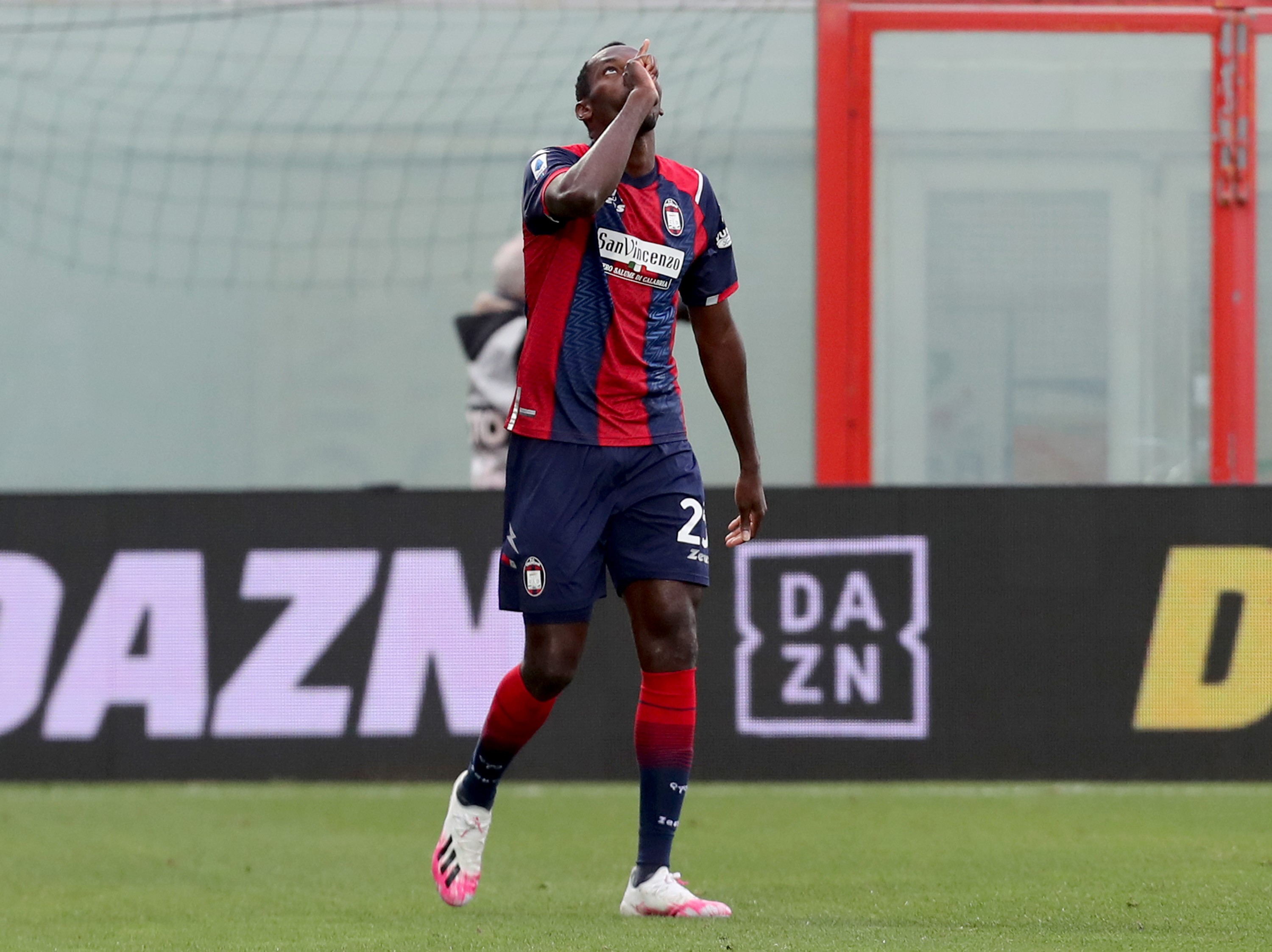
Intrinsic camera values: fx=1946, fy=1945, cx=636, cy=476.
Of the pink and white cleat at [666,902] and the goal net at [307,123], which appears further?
the goal net at [307,123]

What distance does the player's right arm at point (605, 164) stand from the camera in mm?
3727

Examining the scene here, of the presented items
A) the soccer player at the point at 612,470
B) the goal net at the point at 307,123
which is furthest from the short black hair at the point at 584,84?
the goal net at the point at 307,123

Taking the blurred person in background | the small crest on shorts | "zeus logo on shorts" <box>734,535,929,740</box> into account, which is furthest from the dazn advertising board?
the small crest on shorts

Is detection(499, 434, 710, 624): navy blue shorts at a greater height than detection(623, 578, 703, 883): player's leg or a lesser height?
greater

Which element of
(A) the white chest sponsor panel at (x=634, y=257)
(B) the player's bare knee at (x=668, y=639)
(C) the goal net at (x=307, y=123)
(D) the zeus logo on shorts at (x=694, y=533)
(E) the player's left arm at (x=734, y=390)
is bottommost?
(B) the player's bare knee at (x=668, y=639)

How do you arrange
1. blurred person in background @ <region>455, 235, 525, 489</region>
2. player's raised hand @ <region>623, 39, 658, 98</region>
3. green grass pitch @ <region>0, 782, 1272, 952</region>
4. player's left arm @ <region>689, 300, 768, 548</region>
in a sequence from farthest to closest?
1. blurred person in background @ <region>455, 235, 525, 489</region>
2. player's left arm @ <region>689, 300, 768, 548</region>
3. player's raised hand @ <region>623, 39, 658, 98</region>
4. green grass pitch @ <region>0, 782, 1272, 952</region>

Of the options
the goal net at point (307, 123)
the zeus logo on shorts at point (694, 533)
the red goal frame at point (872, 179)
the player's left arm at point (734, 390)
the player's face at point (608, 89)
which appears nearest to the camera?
the player's face at point (608, 89)

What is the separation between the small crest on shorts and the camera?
13.2 ft

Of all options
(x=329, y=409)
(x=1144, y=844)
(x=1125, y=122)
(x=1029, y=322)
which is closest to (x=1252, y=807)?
(x=1144, y=844)

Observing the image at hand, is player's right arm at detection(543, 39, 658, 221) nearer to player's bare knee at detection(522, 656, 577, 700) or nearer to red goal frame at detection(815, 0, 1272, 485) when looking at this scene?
player's bare knee at detection(522, 656, 577, 700)

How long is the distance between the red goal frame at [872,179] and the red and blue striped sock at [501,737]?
3.33m

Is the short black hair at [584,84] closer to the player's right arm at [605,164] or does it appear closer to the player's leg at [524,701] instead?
the player's right arm at [605,164]

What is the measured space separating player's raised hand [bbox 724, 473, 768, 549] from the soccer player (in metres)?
0.13

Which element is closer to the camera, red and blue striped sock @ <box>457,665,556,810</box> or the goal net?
red and blue striped sock @ <box>457,665,556,810</box>
